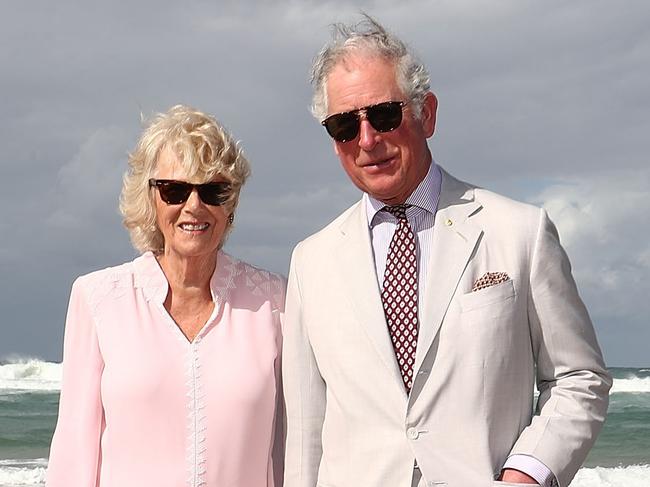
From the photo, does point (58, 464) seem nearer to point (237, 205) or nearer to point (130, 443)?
point (130, 443)

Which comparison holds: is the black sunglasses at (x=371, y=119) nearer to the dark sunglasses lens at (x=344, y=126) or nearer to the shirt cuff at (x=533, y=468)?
the dark sunglasses lens at (x=344, y=126)

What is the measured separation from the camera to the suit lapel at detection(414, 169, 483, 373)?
3.12 metres

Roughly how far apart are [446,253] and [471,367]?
0.37 metres

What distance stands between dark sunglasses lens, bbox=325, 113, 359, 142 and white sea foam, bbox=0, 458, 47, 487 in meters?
11.1

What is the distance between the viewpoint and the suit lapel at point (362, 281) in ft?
10.4

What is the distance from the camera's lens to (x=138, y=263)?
4.06m

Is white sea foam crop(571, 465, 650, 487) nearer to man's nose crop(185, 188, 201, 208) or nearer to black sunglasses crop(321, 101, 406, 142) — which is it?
man's nose crop(185, 188, 201, 208)

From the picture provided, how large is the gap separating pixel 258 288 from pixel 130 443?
78cm

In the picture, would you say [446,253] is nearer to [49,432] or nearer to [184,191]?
[184,191]

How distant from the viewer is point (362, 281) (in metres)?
3.26

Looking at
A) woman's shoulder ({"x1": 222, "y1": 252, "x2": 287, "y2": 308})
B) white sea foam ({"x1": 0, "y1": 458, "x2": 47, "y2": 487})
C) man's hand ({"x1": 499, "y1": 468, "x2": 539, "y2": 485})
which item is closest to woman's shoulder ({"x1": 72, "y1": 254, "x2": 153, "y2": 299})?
woman's shoulder ({"x1": 222, "y1": 252, "x2": 287, "y2": 308})

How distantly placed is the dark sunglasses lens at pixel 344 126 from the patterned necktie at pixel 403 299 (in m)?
0.36

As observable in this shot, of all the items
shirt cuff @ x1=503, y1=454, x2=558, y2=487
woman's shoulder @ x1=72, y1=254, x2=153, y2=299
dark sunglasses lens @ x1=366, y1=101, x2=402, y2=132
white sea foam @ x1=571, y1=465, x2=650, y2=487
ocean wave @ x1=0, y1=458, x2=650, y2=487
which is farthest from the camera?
white sea foam @ x1=571, y1=465, x2=650, y2=487

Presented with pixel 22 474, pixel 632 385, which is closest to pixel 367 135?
pixel 22 474
